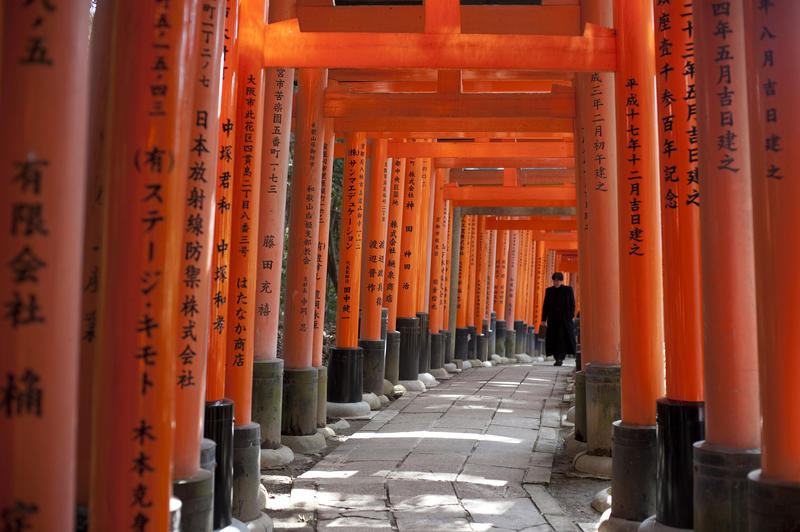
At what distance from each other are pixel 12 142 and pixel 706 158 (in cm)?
240

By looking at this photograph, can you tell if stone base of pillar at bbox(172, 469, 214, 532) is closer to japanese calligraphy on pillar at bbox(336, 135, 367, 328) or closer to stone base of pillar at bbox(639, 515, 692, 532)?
stone base of pillar at bbox(639, 515, 692, 532)

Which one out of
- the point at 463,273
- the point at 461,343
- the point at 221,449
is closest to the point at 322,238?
the point at 221,449

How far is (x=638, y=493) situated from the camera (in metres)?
4.16

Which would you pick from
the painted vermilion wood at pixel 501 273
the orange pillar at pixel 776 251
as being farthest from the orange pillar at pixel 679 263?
the painted vermilion wood at pixel 501 273

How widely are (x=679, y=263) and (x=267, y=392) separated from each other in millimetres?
3140

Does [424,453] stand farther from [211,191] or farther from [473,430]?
[211,191]

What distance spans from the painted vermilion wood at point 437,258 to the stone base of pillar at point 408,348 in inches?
76.2

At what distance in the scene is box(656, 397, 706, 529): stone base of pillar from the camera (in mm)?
3494

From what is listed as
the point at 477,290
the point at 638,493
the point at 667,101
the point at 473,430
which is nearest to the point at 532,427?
the point at 473,430

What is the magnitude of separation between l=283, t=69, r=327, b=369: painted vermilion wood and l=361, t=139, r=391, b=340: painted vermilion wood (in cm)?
211

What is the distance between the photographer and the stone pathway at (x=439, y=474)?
4465mm

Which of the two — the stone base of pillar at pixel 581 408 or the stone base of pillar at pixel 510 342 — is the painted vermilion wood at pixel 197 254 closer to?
the stone base of pillar at pixel 581 408

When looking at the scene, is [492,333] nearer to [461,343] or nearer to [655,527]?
[461,343]

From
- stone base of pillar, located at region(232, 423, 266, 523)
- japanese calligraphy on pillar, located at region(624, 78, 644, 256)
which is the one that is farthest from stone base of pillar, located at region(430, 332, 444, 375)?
japanese calligraphy on pillar, located at region(624, 78, 644, 256)
